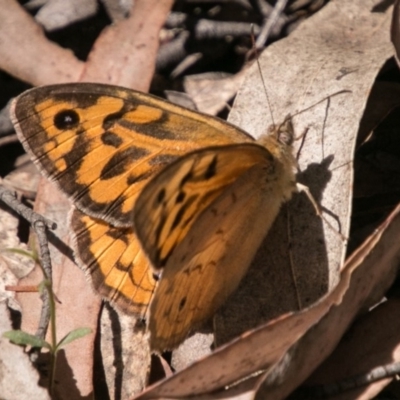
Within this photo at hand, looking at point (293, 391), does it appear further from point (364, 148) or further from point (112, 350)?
point (364, 148)

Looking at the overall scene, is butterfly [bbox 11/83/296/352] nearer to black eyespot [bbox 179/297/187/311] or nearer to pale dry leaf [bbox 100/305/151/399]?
black eyespot [bbox 179/297/187/311]

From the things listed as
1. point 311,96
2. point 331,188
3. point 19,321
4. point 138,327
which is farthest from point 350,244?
point 19,321

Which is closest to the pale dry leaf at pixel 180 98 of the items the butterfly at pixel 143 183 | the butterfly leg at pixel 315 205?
the butterfly at pixel 143 183

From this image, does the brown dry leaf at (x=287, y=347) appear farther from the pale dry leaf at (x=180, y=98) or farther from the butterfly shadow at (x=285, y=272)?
the pale dry leaf at (x=180, y=98)

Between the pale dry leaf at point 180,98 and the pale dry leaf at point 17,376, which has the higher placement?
the pale dry leaf at point 180,98

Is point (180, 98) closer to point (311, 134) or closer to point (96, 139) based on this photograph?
point (311, 134)

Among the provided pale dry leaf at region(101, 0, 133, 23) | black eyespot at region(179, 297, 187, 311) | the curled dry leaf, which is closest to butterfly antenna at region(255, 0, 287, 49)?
the curled dry leaf
